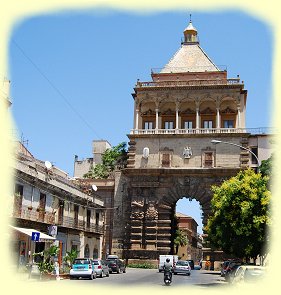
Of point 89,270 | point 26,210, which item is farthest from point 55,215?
point 89,270

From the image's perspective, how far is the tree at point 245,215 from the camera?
2461cm

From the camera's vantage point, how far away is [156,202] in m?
51.0

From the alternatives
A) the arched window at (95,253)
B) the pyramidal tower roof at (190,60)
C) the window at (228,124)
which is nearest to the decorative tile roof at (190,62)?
the pyramidal tower roof at (190,60)

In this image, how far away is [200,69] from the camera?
5747 cm

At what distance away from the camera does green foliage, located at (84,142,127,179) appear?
66.6m

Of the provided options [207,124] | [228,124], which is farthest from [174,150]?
[228,124]

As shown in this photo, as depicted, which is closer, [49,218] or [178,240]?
[49,218]

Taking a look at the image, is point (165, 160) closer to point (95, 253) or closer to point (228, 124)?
point (228, 124)

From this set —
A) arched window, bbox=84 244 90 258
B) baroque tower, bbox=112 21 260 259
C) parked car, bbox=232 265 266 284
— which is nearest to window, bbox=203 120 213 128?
baroque tower, bbox=112 21 260 259

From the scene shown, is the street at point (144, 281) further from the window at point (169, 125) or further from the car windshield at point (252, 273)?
the window at point (169, 125)

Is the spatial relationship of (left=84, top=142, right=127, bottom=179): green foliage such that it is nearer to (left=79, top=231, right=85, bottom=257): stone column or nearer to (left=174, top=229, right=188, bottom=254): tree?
(left=174, top=229, right=188, bottom=254): tree

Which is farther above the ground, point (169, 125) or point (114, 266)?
point (169, 125)

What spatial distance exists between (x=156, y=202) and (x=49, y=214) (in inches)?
752

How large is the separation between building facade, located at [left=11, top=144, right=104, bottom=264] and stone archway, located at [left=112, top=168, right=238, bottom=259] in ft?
15.2
